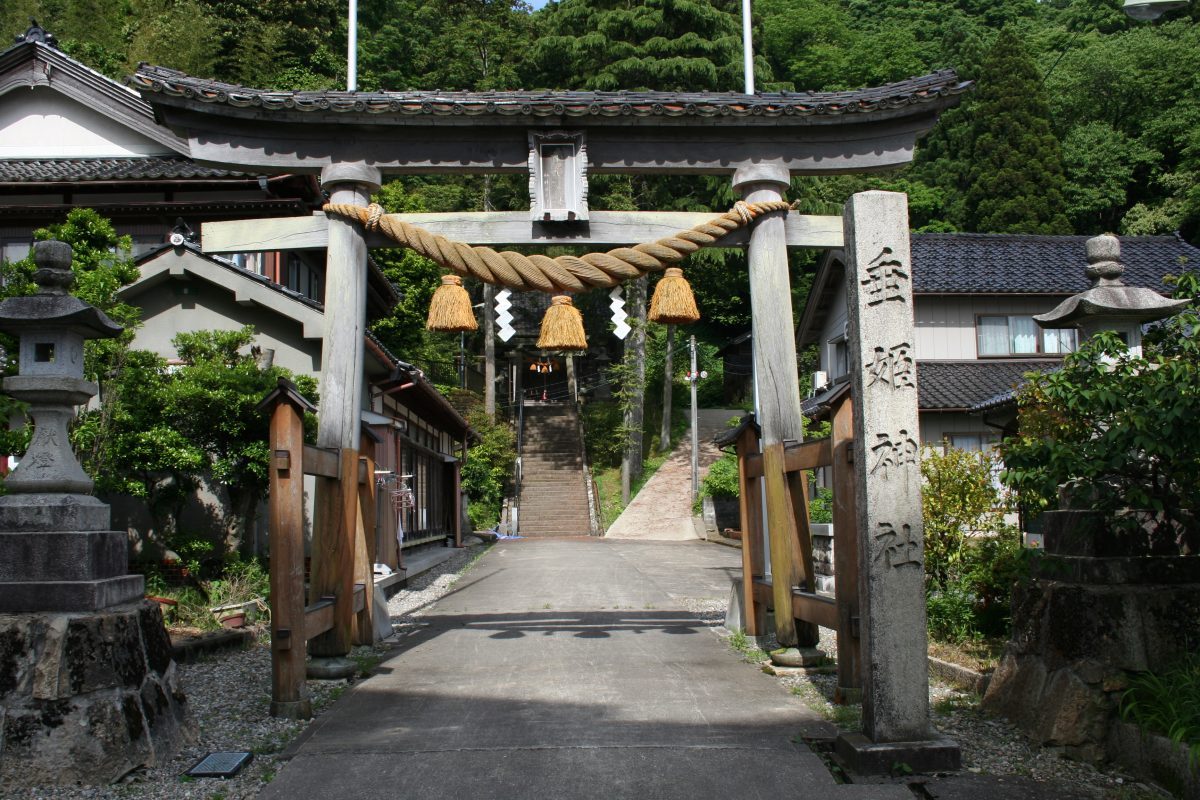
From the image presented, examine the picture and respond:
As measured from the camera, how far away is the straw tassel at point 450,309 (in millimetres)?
8727

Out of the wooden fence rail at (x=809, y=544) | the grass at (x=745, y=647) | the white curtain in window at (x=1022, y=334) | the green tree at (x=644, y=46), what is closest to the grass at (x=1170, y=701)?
the wooden fence rail at (x=809, y=544)

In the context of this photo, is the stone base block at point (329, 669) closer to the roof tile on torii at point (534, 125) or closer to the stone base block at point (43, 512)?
the stone base block at point (43, 512)

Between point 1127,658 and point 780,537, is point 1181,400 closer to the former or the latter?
point 1127,658

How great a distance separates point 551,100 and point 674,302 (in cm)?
223

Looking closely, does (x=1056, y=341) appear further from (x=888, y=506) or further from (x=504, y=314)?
(x=888, y=506)

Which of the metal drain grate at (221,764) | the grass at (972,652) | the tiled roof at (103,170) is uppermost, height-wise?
the tiled roof at (103,170)

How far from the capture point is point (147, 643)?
564 centimetres

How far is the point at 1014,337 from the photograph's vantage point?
23844 mm

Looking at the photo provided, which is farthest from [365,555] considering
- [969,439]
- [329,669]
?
[969,439]

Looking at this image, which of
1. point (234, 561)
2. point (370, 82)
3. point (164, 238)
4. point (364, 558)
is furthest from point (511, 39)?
point (364, 558)

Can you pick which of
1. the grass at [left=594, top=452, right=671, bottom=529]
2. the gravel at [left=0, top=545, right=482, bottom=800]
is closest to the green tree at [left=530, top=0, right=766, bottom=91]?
the grass at [left=594, top=452, right=671, bottom=529]

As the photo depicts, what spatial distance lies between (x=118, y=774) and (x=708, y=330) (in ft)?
152

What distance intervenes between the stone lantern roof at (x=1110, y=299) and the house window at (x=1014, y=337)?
17.3 metres

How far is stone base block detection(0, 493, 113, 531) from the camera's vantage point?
544 centimetres
